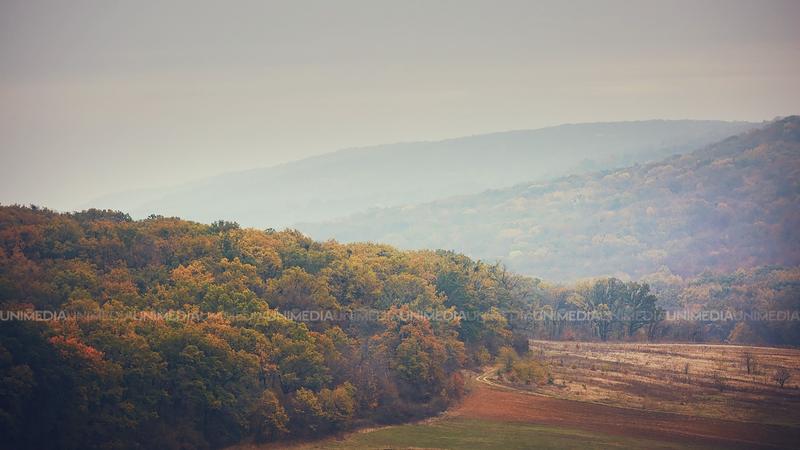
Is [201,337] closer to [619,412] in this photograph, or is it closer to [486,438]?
[486,438]

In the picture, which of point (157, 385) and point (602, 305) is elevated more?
point (602, 305)

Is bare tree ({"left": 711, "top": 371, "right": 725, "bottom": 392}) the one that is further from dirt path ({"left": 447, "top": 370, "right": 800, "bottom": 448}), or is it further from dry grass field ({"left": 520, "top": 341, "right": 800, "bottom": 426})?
dirt path ({"left": 447, "top": 370, "right": 800, "bottom": 448})

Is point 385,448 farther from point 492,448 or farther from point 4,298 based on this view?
point 4,298

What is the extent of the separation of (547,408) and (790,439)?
1049 inches

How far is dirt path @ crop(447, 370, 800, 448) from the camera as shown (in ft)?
300

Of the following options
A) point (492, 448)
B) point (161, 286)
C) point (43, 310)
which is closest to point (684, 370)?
point (492, 448)

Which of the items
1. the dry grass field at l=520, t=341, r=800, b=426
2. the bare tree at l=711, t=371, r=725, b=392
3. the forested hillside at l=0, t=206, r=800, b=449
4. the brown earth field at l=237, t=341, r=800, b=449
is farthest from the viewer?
the bare tree at l=711, t=371, r=725, b=392

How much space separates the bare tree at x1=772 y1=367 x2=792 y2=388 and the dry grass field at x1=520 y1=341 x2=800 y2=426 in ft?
1.66

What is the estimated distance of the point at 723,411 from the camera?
4053 inches

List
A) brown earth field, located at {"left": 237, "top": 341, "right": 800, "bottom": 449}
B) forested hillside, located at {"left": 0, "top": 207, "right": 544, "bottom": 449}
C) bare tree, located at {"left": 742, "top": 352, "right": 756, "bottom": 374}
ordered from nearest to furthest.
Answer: forested hillside, located at {"left": 0, "top": 207, "right": 544, "bottom": 449}, brown earth field, located at {"left": 237, "top": 341, "right": 800, "bottom": 449}, bare tree, located at {"left": 742, "top": 352, "right": 756, "bottom": 374}

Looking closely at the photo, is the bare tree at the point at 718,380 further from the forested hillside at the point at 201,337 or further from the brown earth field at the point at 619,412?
the forested hillside at the point at 201,337

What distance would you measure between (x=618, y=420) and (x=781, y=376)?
34786 millimetres

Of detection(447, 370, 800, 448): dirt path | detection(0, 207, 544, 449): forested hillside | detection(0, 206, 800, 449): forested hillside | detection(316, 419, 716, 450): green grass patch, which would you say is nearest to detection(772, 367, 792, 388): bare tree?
detection(447, 370, 800, 448): dirt path

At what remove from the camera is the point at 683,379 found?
124 m
